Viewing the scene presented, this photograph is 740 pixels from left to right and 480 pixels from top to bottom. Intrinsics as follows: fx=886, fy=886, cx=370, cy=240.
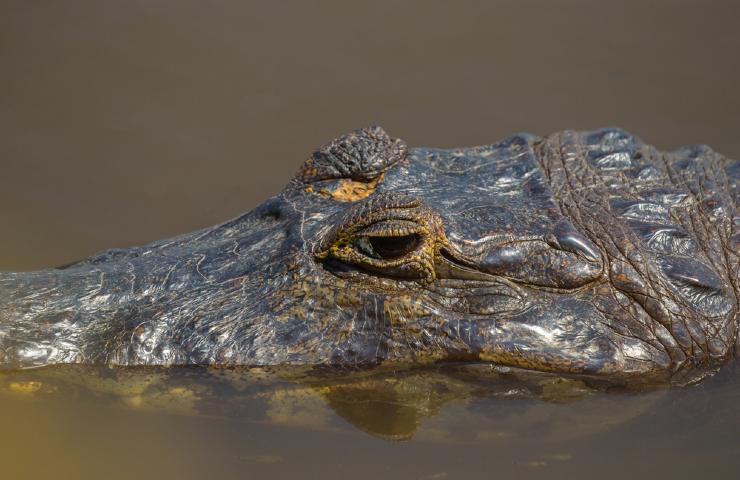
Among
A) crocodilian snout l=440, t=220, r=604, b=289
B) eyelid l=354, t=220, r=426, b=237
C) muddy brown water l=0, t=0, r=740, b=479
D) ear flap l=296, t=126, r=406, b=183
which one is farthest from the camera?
ear flap l=296, t=126, r=406, b=183

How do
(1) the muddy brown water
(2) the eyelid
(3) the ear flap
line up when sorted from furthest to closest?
(3) the ear flap
(2) the eyelid
(1) the muddy brown water

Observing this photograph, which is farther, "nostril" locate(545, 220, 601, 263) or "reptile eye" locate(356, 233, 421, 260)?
"nostril" locate(545, 220, 601, 263)

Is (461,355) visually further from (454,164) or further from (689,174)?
(689,174)

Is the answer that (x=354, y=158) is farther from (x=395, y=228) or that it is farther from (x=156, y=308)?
(x=156, y=308)

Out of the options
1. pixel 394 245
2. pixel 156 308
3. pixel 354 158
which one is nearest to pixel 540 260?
pixel 394 245

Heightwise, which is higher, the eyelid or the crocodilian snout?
the eyelid

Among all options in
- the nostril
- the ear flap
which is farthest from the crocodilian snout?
the ear flap

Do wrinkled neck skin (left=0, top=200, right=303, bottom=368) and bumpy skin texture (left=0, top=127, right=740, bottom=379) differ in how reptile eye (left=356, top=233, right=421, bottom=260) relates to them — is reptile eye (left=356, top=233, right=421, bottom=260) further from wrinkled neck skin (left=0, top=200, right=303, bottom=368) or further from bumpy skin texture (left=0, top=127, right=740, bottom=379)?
wrinkled neck skin (left=0, top=200, right=303, bottom=368)
